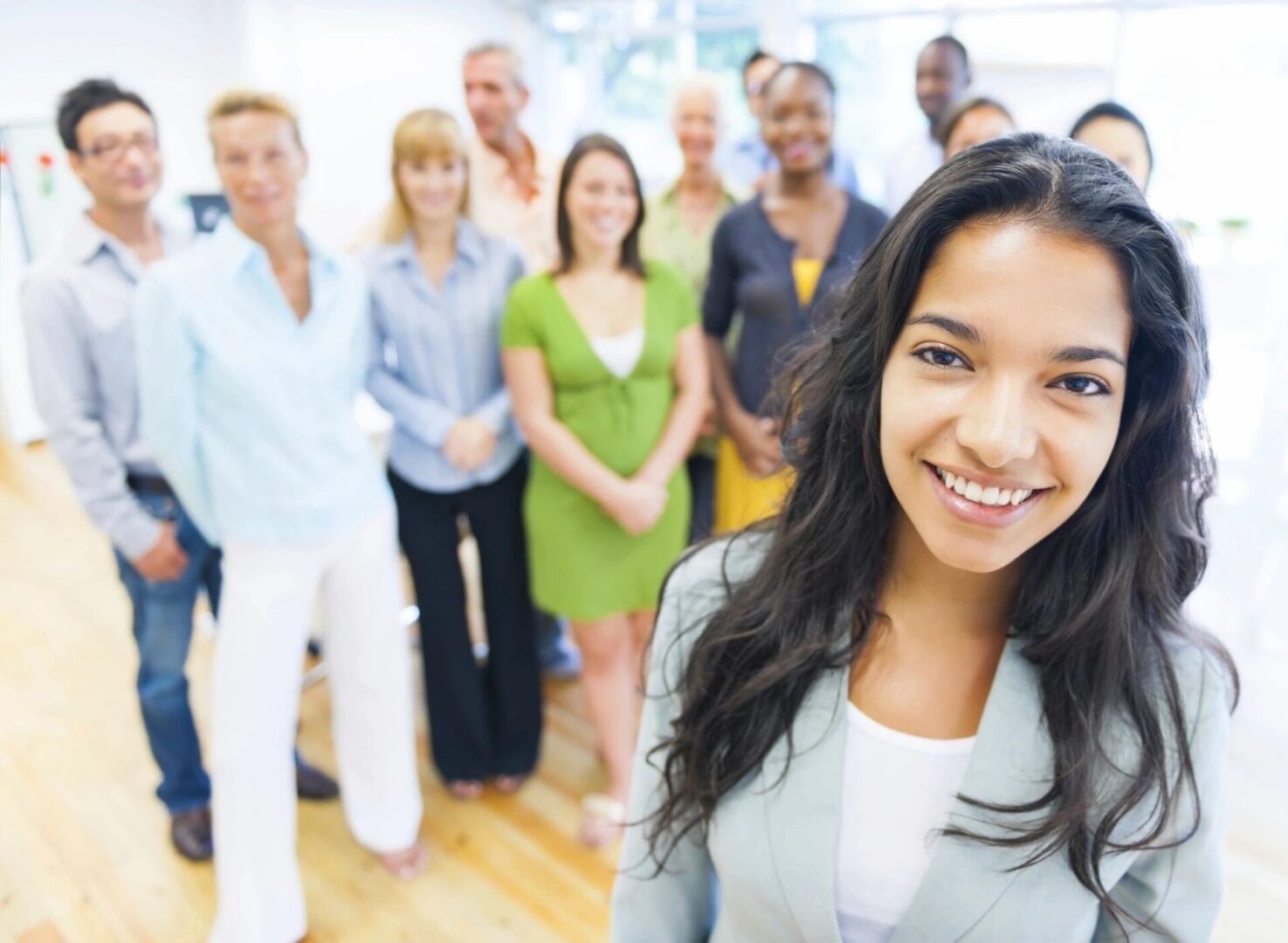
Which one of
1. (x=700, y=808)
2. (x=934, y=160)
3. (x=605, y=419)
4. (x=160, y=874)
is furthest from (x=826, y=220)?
(x=160, y=874)

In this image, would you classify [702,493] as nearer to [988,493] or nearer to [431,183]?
[431,183]

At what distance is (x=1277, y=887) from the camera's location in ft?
7.11

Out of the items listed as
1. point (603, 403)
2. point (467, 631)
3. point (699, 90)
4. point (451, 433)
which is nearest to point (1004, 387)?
point (603, 403)

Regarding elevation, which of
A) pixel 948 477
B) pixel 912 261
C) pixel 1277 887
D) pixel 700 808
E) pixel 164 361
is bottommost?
pixel 1277 887

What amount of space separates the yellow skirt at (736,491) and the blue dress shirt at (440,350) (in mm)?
598

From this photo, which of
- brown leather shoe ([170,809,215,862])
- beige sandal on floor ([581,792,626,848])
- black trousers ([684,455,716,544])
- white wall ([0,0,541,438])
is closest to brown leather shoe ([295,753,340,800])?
brown leather shoe ([170,809,215,862])

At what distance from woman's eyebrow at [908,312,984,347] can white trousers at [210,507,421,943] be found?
1.44 metres

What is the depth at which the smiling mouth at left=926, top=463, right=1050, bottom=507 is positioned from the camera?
791mm

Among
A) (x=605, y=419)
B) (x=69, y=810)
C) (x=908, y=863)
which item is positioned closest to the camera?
(x=908, y=863)

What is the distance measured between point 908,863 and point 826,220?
1.66m

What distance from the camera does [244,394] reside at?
169 cm

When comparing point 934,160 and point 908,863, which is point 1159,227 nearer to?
point 908,863

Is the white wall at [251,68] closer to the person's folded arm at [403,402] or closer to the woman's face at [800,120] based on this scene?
the person's folded arm at [403,402]

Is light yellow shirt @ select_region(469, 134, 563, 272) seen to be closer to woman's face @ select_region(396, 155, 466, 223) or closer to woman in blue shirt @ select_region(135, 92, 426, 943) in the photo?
woman's face @ select_region(396, 155, 466, 223)
